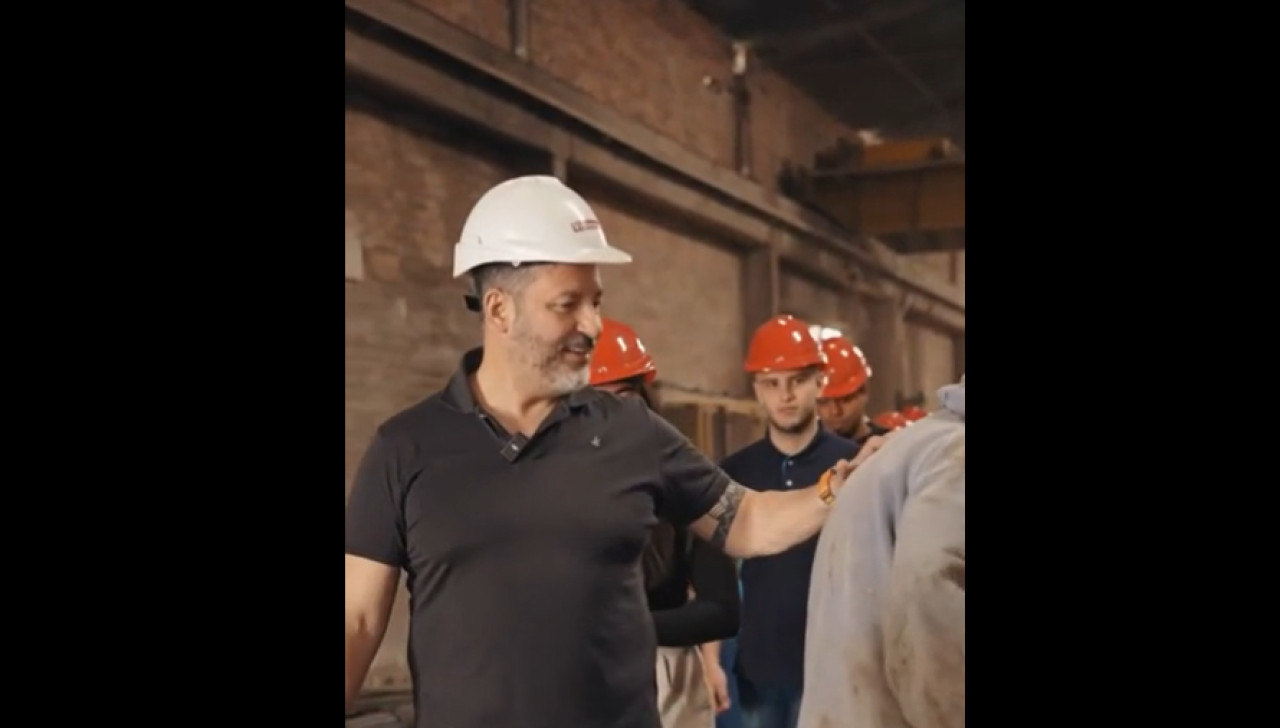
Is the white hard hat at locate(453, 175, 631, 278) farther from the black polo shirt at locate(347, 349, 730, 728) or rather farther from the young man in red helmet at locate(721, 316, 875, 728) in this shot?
the young man in red helmet at locate(721, 316, 875, 728)

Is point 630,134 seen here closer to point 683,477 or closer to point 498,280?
point 498,280

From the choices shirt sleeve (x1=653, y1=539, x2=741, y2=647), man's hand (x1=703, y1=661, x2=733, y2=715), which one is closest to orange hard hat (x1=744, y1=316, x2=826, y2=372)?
shirt sleeve (x1=653, y1=539, x2=741, y2=647)

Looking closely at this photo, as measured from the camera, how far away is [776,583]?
2301 millimetres

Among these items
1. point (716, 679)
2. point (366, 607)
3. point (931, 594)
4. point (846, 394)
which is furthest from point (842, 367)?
point (366, 607)

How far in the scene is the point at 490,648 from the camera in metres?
2.18

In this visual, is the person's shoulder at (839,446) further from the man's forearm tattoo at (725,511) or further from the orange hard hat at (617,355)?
the orange hard hat at (617,355)

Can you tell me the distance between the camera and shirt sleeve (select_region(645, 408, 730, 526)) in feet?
7.41

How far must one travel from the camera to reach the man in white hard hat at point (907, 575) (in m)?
2.26

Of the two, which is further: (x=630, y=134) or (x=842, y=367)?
(x=630, y=134)

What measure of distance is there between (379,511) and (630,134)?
89 cm

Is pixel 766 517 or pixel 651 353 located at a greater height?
pixel 651 353
